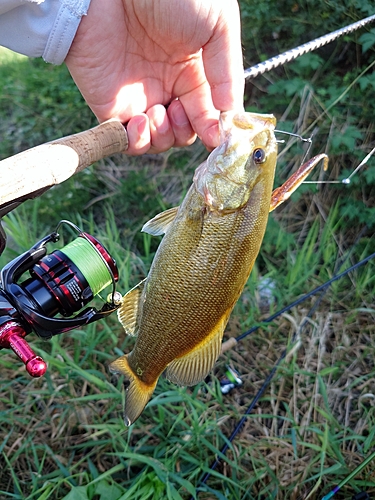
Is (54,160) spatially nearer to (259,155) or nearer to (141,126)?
(141,126)

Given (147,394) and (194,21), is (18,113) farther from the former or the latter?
(147,394)

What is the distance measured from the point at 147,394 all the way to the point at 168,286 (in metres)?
0.50

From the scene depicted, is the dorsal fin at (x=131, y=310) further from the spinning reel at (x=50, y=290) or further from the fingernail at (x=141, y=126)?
the fingernail at (x=141, y=126)

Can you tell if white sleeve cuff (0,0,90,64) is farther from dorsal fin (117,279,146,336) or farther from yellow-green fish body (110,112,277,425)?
dorsal fin (117,279,146,336)

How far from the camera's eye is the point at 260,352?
2.96 m

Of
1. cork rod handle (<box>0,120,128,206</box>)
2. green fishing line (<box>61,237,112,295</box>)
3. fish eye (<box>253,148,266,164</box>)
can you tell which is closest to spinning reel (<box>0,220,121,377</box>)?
green fishing line (<box>61,237,112,295</box>)

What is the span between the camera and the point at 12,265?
5.30ft

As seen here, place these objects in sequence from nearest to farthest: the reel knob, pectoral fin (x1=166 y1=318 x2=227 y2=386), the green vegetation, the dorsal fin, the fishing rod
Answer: the reel knob → pectoral fin (x1=166 y1=318 x2=227 y2=386) → the dorsal fin → the fishing rod → the green vegetation

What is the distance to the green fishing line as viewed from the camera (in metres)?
1.69

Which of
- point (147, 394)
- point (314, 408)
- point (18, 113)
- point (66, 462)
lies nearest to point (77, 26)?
point (147, 394)

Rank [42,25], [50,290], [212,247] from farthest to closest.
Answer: [42,25] < [212,247] < [50,290]

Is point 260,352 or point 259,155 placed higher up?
point 259,155

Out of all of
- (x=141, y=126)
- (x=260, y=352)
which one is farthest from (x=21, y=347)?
(x=260, y=352)

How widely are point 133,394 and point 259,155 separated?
1.14m
